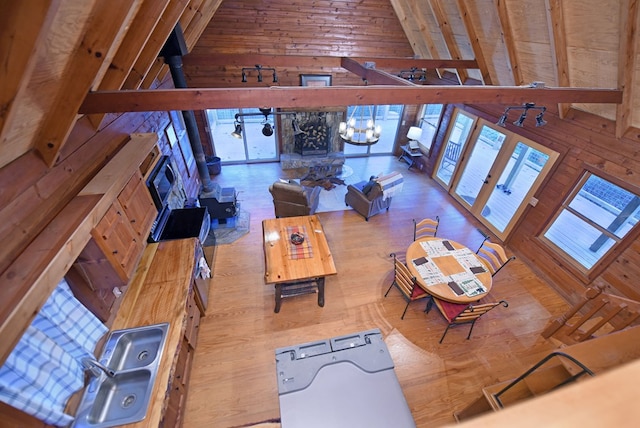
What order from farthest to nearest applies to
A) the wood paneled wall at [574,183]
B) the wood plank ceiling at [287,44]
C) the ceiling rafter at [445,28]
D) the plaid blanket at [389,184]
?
the plaid blanket at [389,184], the ceiling rafter at [445,28], the wood paneled wall at [574,183], the wood plank ceiling at [287,44]

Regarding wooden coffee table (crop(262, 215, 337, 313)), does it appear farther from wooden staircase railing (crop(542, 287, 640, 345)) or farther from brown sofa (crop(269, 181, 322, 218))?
wooden staircase railing (crop(542, 287, 640, 345))

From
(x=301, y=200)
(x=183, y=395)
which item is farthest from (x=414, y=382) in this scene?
(x=301, y=200)

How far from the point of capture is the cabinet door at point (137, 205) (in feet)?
7.54

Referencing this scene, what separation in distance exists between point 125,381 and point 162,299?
71 centimetres

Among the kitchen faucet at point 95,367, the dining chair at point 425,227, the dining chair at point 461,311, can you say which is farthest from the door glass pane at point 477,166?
the kitchen faucet at point 95,367

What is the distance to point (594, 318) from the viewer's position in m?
3.76

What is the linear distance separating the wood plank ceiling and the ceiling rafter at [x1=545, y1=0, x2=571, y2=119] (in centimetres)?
1

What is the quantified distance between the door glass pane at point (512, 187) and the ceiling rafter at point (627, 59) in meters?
1.91

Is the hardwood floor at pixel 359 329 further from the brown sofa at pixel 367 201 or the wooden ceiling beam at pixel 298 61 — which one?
the wooden ceiling beam at pixel 298 61

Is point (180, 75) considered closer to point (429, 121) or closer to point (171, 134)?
point (171, 134)

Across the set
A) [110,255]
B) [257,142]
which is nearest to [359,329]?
[110,255]

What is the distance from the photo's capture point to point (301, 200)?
4855mm

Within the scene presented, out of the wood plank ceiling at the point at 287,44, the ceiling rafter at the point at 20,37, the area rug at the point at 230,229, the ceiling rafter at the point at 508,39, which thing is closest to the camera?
the ceiling rafter at the point at 20,37

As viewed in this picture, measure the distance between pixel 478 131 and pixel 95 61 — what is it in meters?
6.30
